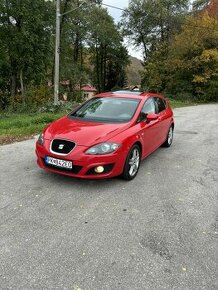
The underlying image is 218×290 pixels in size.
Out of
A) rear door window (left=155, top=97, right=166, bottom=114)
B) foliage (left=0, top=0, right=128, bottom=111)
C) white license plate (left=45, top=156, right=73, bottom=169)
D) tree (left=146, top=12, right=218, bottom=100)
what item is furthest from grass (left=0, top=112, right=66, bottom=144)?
tree (left=146, top=12, right=218, bottom=100)

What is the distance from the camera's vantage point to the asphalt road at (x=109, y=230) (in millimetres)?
2863

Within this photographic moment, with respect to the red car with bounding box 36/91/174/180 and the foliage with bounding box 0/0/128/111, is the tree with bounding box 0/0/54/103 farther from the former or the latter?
the red car with bounding box 36/91/174/180

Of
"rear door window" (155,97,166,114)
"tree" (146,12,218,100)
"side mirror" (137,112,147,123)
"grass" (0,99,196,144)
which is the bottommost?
"grass" (0,99,196,144)

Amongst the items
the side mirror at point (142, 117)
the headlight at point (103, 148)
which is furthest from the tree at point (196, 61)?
the headlight at point (103, 148)

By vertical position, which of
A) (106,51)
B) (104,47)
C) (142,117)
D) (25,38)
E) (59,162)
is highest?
(104,47)

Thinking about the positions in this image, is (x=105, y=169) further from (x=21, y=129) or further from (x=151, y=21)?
(x=151, y=21)

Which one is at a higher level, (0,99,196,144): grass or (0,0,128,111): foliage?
(0,0,128,111): foliage

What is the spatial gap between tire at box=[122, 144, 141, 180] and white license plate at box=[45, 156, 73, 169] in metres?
0.95

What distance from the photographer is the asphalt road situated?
2.86m

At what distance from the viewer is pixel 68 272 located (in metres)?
2.90

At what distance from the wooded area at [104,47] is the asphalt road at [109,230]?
1212cm

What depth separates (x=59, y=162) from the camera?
4.77m

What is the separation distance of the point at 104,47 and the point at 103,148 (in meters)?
41.9

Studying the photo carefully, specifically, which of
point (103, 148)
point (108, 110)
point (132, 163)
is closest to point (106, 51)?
point (108, 110)
